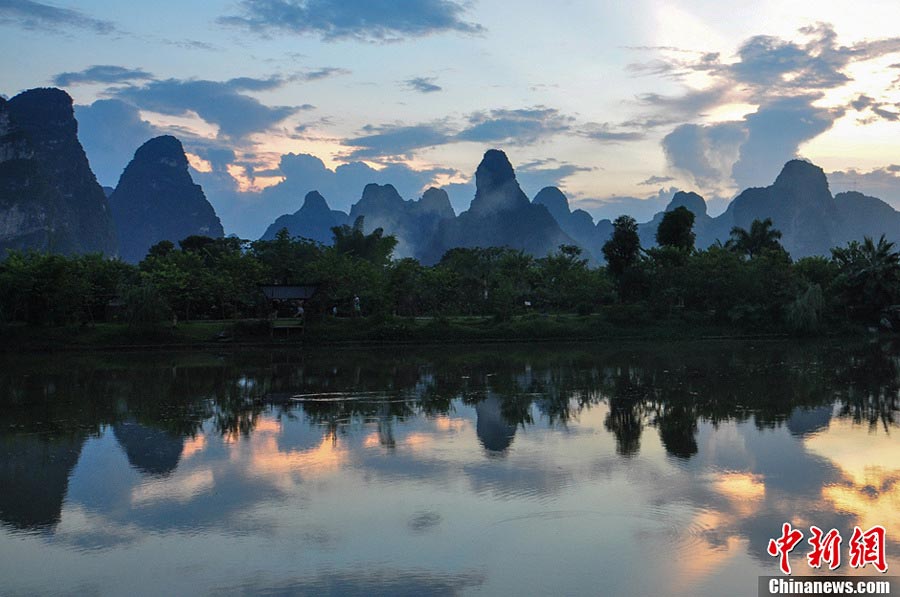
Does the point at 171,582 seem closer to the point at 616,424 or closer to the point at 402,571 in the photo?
the point at 402,571

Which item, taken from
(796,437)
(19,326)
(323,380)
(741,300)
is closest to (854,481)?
(796,437)

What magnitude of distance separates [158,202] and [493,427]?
170m

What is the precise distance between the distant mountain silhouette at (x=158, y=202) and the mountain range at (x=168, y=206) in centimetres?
23

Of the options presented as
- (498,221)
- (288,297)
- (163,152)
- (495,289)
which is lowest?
Answer: (288,297)

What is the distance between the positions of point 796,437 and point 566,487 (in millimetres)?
5619

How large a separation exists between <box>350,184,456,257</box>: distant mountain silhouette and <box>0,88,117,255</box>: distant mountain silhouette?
6634 cm

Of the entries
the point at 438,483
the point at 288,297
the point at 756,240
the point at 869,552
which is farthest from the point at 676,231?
the point at 869,552

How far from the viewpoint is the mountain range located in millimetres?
118125

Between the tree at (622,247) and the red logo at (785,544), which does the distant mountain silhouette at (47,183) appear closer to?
the tree at (622,247)

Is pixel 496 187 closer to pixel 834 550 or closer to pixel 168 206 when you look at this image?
pixel 168 206

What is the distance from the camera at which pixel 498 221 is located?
563 feet

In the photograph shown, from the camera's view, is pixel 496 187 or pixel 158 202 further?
pixel 496 187

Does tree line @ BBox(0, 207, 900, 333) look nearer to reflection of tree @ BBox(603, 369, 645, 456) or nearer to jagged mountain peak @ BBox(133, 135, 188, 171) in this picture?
reflection of tree @ BBox(603, 369, 645, 456)

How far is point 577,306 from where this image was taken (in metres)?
44.6
